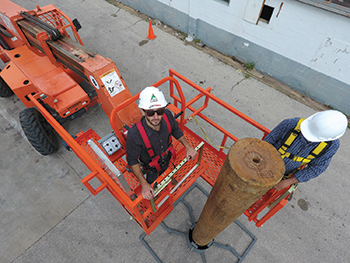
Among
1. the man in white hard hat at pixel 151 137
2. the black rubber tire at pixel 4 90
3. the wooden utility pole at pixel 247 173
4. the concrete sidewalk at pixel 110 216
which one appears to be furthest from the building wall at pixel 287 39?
the black rubber tire at pixel 4 90

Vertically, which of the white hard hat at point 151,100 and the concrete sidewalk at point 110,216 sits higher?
the white hard hat at point 151,100

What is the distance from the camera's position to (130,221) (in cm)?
408

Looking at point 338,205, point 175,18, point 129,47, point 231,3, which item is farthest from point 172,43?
point 338,205

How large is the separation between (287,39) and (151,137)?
17.4 ft

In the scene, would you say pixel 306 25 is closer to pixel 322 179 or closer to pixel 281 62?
pixel 281 62

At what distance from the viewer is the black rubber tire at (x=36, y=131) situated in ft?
14.2

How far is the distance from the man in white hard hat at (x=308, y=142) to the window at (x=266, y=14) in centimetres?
447

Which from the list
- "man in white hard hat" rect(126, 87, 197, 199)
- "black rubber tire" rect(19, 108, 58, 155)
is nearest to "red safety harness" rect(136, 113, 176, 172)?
"man in white hard hat" rect(126, 87, 197, 199)

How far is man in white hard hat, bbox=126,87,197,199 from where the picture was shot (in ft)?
7.78

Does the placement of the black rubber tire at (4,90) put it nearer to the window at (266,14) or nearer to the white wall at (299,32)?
the white wall at (299,32)

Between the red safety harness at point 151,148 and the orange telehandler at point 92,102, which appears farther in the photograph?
the orange telehandler at point 92,102

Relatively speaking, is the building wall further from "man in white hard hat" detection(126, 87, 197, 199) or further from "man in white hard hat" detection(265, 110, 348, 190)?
"man in white hard hat" detection(126, 87, 197, 199)

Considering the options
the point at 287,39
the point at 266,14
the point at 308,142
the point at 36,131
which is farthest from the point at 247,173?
the point at 266,14

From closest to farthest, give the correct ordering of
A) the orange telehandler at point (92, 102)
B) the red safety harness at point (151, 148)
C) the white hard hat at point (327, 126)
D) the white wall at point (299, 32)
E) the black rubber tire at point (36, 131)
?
the white hard hat at point (327, 126), the red safety harness at point (151, 148), the orange telehandler at point (92, 102), the black rubber tire at point (36, 131), the white wall at point (299, 32)
